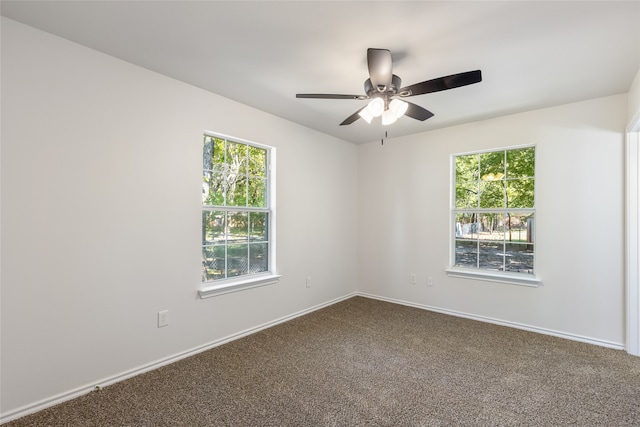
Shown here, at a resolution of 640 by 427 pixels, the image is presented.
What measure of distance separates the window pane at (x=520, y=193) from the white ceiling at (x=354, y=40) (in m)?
0.95

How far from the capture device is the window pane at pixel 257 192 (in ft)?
11.1

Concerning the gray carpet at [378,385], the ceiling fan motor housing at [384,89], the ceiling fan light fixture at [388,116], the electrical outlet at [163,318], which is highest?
the ceiling fan motor housing at [384,89]

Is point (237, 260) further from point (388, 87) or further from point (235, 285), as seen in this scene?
point (388, 87)

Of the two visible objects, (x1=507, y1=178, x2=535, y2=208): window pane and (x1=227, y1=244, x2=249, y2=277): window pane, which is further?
(x1=507, y1=178, x2=535, y2=208): window pane

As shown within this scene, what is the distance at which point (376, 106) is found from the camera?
7.02ft

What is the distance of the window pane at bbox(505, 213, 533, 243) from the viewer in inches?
135

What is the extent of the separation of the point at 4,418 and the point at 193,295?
128 cm

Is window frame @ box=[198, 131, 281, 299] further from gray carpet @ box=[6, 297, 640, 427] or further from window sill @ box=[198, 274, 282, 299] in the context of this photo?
gray carpet @ box=[6, 297, 640, 427]

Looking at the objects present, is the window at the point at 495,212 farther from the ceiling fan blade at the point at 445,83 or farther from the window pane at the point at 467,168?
the ceiling fan blade at the point at 445,83

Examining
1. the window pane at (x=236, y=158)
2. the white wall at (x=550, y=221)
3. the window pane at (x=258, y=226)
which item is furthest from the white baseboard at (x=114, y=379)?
the white wall at (x=550, y=221)

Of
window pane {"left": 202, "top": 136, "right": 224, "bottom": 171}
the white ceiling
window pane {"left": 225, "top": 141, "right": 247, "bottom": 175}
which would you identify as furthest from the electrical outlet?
the white ceiling

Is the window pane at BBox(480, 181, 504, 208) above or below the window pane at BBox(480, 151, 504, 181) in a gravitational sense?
below

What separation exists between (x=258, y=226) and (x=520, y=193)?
2.99 meters

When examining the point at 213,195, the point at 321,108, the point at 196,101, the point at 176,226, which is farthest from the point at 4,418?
the point at 321,108
